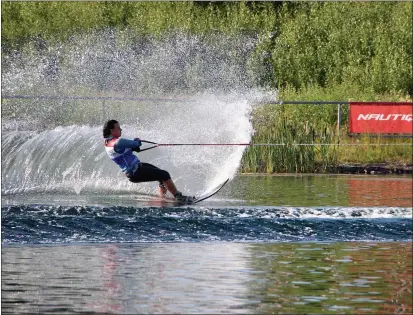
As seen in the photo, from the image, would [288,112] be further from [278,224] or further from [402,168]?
[278,224]

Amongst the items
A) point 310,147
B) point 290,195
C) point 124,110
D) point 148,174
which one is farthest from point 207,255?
point 124,110

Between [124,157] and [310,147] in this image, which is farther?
[310,147]

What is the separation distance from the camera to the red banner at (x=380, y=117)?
2819 cm

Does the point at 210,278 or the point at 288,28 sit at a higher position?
the point at 288,28

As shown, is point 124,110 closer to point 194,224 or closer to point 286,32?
point 194,224

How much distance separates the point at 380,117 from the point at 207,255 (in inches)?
617

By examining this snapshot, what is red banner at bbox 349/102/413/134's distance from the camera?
92.5ft

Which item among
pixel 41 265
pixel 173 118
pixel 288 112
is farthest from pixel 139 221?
pixel 288 112

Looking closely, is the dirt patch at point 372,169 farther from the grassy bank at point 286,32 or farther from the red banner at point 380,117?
the grassy bank at point 286,32

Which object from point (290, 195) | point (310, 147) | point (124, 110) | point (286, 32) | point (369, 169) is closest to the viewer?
point (290, 195)

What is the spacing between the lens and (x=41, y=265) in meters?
12.2

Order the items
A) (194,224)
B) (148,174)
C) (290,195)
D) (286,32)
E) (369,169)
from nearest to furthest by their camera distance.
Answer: (194,224) → (148,174) → (290,195) → (369,169) → (286,32)

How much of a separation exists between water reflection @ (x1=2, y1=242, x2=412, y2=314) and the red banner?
14197 mm

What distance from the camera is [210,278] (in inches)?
446
